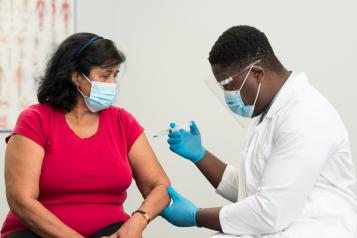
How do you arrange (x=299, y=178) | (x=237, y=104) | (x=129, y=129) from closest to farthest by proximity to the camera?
(x=299, y=178), (x=237, y=104), (x=129, y=129)

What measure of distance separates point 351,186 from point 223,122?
47.1 inches

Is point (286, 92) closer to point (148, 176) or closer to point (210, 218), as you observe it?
point (210, 218)

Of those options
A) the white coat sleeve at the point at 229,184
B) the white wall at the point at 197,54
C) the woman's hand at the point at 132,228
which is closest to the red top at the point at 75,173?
the woman's hand at the point at 132,228

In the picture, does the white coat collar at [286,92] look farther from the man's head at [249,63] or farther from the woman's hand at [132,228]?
the woman's hand at [132,228]

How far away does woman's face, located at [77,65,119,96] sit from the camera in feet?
5.64

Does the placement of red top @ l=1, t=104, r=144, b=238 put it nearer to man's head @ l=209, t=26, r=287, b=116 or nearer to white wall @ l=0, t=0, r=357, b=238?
man's head @ l=209, t=26, r=287, b=116

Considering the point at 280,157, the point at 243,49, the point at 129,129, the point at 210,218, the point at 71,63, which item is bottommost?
the point at 210,218

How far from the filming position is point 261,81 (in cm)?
152

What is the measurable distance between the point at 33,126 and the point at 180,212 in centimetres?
61

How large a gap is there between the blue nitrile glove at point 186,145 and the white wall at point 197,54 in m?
0.66

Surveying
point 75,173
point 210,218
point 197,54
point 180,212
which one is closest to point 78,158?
point 75,173

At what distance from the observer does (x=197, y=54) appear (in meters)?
2.67

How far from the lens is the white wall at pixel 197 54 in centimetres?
236

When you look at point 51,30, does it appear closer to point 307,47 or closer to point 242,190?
point 307,47
